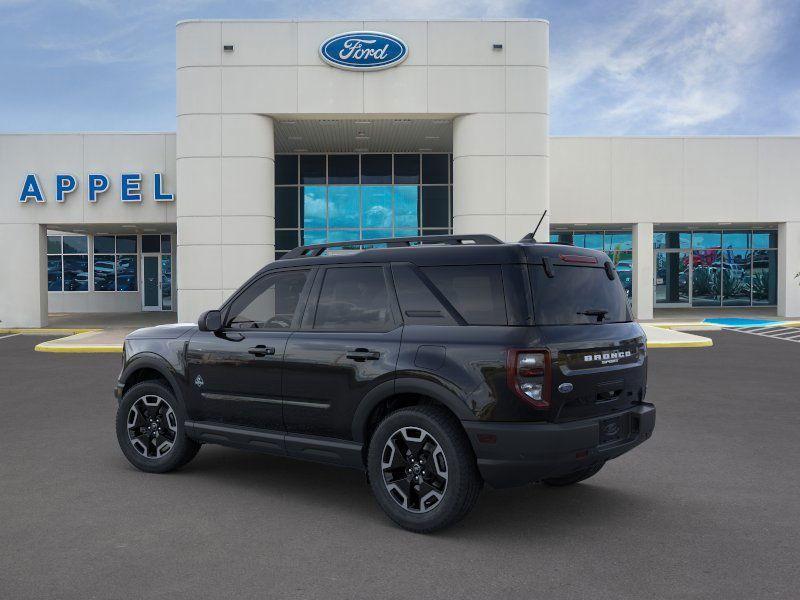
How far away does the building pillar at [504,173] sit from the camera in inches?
770

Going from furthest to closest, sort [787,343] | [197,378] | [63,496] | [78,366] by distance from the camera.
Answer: [787,343] < [78,366] < [197,378] < [63,496]

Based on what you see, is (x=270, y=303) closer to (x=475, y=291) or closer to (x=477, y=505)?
(x=475, y=291)

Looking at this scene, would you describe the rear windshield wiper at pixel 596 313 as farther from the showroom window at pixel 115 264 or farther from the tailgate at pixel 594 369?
the showroom window at pixel 115 264

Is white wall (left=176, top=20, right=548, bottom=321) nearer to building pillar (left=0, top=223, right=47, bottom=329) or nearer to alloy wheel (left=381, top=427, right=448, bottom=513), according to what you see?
building pillar (left=0, top=223, right=47, bottom=329)

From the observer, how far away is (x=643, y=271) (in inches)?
1005

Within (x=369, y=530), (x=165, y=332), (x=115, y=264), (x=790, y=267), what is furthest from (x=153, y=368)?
(x=115, y=264)

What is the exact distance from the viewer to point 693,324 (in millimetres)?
23016

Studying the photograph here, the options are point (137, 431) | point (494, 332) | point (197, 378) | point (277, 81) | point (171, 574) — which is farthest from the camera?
point (277, 81)

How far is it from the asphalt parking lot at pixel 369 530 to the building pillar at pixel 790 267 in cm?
2065

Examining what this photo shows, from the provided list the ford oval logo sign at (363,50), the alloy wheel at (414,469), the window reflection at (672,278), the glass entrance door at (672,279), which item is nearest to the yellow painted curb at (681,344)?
the ford oval logo sign at (363,50)

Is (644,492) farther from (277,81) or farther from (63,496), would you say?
(277,81)

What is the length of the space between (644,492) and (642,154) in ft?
71.6

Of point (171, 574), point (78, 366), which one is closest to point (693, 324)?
point (78, 366)

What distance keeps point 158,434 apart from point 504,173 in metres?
14.8
